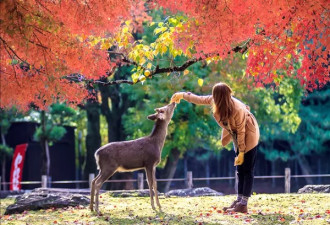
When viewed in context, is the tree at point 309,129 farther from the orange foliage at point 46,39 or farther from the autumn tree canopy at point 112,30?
the orange foliage at point 46,39

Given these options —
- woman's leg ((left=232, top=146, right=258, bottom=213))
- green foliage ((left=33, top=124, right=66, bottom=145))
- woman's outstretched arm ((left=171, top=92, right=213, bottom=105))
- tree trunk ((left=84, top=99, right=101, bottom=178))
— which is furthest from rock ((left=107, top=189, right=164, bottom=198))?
green foliage ((left=33, top=124, right=66, bottom=145))

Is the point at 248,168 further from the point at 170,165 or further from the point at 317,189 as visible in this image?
the point at 170,165

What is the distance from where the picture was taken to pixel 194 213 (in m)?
9.87

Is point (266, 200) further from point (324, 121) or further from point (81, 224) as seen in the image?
point (324, 121)

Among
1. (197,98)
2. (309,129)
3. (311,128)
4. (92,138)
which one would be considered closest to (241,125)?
(197,98)

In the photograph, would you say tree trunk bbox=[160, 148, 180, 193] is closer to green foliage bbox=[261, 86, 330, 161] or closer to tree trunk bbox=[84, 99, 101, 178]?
tree trunk bbox=[84, 99, 101, 178]

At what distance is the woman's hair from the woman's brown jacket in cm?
12

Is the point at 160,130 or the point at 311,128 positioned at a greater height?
the point at 311,128

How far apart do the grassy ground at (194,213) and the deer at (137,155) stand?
56 centimetres

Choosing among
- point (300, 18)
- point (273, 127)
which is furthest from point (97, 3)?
point (273, 127)

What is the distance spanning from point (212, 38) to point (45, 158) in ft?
56.2

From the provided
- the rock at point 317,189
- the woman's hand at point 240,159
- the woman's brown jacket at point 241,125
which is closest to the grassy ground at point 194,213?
the woman's hand at point 240,159

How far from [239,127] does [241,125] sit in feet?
0.14

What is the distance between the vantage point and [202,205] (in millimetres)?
11172
